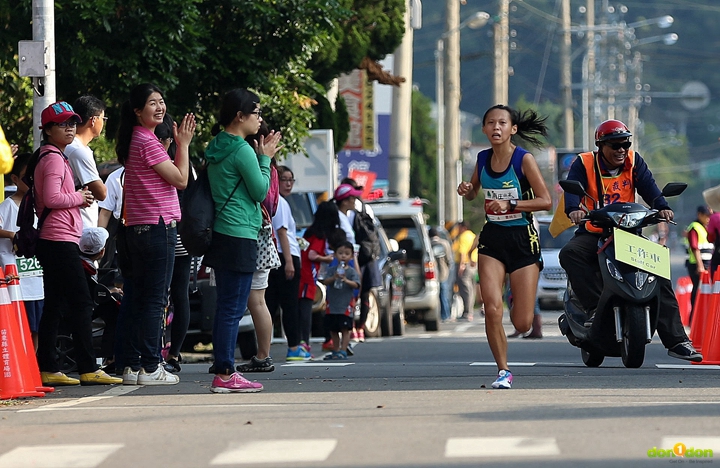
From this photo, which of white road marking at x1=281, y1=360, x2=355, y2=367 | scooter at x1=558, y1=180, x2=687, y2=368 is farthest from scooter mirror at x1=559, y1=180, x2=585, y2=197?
white road marking at x1=281, y1=360, x2=355, y2=367

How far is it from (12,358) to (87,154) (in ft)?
5.55

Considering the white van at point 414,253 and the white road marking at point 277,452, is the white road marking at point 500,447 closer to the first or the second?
the white road marking at point 277,452

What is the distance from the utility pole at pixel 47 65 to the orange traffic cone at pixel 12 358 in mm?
3577

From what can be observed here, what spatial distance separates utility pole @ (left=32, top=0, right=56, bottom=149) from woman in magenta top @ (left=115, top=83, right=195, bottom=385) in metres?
3.10

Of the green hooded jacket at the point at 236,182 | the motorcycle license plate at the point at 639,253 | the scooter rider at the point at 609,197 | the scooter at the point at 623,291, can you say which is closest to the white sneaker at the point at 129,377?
the green hooded jacket at the point at 236,182

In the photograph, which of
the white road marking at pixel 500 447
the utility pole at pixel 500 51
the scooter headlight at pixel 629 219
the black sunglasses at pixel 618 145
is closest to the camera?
the white road marking at pixel 500 447

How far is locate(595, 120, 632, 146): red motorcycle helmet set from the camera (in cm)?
1162

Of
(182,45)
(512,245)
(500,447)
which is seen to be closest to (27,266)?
(512,245)

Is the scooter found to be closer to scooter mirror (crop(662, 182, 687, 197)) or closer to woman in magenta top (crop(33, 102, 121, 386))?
scooter mirror (crop(662, 182, 687, 197))

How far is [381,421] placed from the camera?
8.30m

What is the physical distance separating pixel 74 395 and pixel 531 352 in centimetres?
679

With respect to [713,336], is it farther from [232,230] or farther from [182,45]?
[182,45]

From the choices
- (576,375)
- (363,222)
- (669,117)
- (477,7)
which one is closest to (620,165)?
(576,375)

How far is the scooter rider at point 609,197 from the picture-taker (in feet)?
38.2
